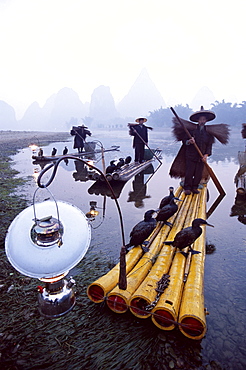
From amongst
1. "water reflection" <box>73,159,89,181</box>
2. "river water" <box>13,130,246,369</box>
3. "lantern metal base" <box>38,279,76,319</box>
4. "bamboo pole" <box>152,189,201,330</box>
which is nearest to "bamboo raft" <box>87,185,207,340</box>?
"bamboo pole" <box>152,189,201,330</box>

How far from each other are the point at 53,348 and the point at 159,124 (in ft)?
278

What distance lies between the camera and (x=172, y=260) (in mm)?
4242

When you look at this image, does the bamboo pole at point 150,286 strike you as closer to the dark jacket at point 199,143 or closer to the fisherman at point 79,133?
the dark jacket at point 199,143

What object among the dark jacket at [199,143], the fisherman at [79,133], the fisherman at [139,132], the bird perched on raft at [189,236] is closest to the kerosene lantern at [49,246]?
the bird perched on raft at [189,236]

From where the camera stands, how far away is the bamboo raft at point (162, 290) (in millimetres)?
2883

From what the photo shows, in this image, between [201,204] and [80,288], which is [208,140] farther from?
[80,288]

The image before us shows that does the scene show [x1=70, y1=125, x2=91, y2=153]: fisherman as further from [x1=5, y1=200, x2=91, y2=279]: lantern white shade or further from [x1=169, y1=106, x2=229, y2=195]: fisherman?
[x1=5, y1=200, x2=91, y2=279]: lantern white shade

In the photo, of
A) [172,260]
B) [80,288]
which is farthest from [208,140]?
[80,288]

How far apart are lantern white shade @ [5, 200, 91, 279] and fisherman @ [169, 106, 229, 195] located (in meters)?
6.68

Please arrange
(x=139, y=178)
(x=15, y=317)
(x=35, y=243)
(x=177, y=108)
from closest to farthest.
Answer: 1. (x=35, y=243)
2. (x=15, y=317)
3. (x=139, y=178)
4. (x=177, y=108)

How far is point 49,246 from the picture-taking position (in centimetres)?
230

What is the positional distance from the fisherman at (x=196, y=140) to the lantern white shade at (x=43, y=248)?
668 cm

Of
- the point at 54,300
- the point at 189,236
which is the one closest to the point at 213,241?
the point at 189,236

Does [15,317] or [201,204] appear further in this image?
[201,204]
